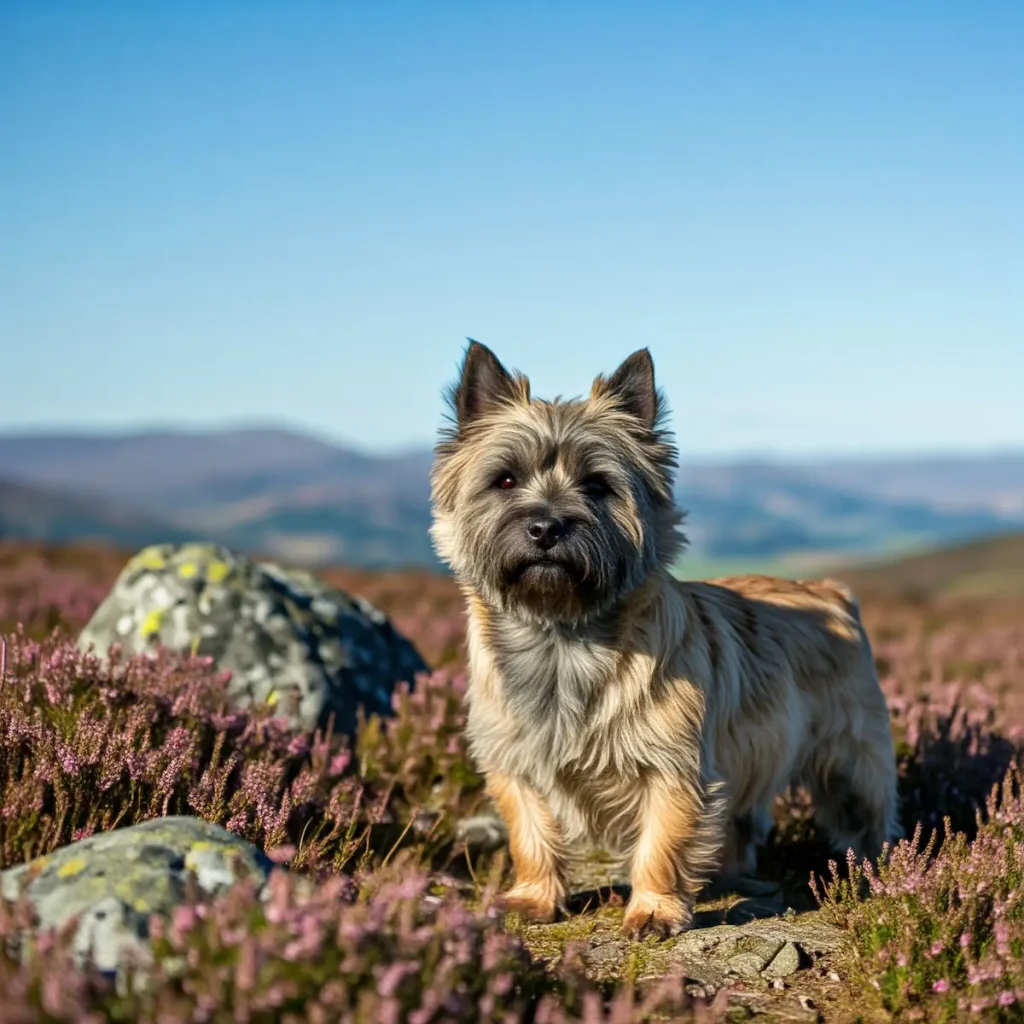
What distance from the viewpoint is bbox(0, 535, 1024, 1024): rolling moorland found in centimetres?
271

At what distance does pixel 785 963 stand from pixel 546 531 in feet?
6.07

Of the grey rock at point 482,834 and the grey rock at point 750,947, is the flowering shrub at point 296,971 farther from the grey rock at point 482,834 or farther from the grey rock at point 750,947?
the grey rock at point 482,834

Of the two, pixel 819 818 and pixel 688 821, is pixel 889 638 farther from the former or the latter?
pixel 688 821

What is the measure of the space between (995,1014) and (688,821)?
1.52m

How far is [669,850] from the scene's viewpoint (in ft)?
15.7

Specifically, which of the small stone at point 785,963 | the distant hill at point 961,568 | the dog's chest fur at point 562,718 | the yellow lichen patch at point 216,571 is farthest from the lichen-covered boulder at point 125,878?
the distant hill at point 961,568

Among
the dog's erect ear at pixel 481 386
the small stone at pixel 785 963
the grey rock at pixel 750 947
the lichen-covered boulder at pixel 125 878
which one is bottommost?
the grey rock at pixel 750 947

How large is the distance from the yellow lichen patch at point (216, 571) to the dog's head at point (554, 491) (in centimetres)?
329

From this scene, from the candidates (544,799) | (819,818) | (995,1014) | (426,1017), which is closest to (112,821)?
(544,799)

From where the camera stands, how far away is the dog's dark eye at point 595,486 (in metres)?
4.80

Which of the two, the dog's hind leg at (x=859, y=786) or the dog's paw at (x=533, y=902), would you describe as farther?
the dog's hind leg at (x=859, y=786)

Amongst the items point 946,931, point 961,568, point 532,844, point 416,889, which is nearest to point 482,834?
point 532,844

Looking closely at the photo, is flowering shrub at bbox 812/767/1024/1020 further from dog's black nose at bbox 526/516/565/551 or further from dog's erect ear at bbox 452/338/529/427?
dog's erect ear at bbox 452/338/529/427

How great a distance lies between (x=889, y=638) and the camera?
15039 mm
